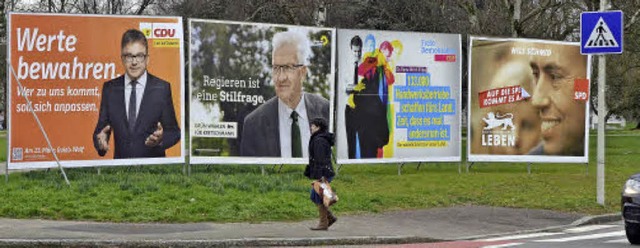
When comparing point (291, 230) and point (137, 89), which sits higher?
point (137, 89)

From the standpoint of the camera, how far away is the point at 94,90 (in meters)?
20.2

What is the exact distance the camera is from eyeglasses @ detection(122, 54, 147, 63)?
20438 millimetres

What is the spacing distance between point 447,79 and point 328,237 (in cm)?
1151

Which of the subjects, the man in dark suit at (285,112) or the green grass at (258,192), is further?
the man in dark suit at (285,112)

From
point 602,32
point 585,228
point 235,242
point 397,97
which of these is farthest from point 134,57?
point 585,228

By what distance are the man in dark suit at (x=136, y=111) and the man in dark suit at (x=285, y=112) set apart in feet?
6.35

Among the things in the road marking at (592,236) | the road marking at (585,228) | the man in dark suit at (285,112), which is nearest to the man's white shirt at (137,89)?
the man in dark suit at (285,112)

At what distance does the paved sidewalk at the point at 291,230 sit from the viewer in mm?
12477

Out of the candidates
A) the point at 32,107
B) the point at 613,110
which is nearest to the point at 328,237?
the point at 32,107

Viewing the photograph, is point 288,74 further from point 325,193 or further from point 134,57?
point 325,193

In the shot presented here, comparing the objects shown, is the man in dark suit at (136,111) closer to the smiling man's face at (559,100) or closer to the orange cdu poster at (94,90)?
the orange cdu poster at (94,90)

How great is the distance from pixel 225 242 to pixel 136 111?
8.51 metres

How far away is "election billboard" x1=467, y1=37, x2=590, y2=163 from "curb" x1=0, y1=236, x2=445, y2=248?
1122cm

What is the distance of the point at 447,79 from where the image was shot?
2441cm
